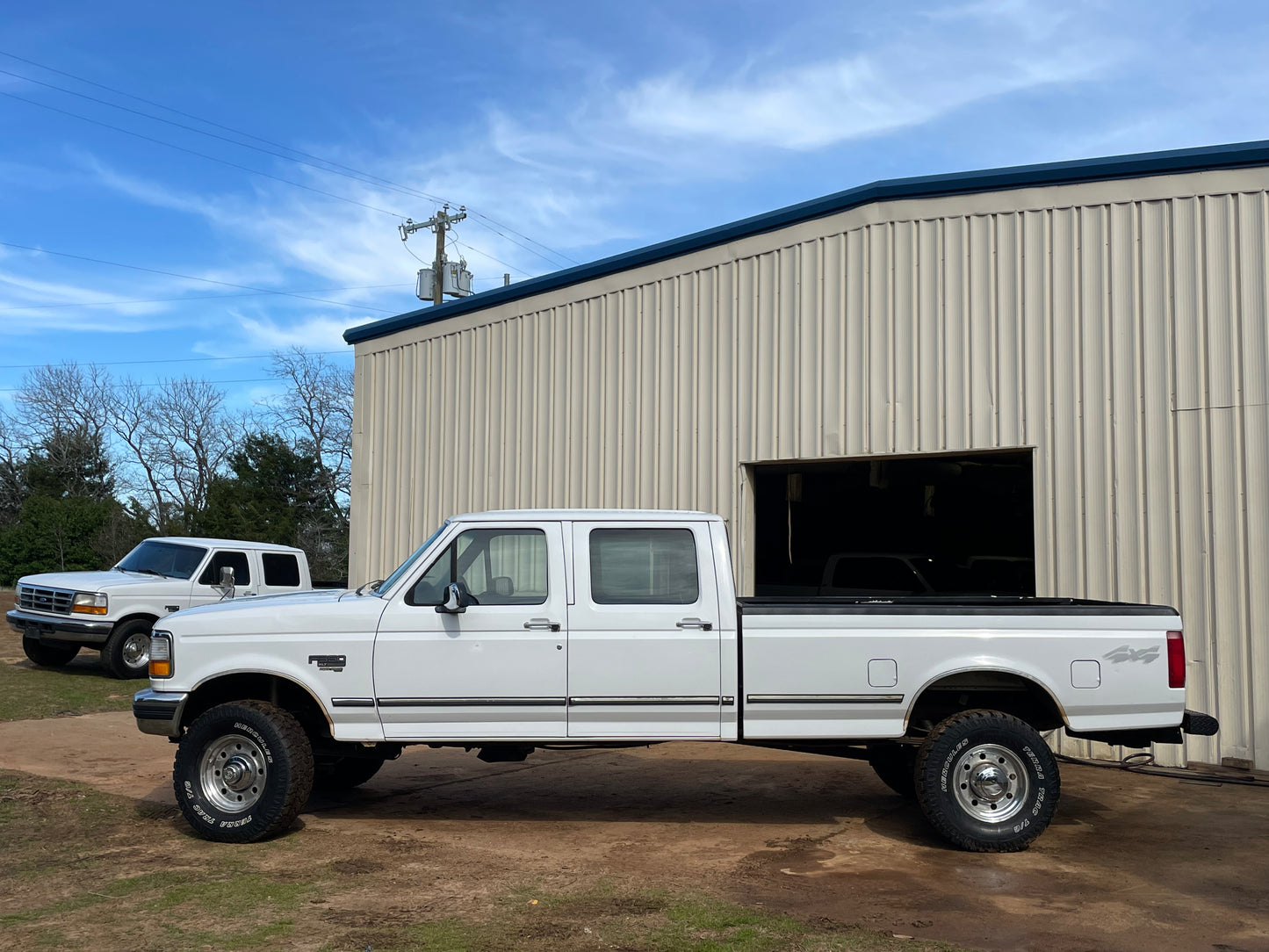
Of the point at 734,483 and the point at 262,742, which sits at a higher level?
the point at 734,483

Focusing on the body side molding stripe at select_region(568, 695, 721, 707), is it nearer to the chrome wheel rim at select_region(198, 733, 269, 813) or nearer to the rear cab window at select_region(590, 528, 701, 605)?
the rear cab window at select_region(590, 528, 701, 605)

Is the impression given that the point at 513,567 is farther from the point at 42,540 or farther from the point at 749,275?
the point at 42,540

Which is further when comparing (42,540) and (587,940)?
(42,540)

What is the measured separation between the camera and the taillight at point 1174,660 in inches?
276

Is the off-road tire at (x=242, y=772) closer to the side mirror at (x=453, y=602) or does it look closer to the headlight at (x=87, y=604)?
the side mirror at (x=453, y=602)

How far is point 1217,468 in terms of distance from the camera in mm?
9688

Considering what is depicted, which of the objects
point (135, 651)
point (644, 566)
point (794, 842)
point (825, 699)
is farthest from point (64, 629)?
point (825, 699)

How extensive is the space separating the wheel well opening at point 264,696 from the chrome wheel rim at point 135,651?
9259mm

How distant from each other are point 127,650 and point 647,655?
11.3 metres

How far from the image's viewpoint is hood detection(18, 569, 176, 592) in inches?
617

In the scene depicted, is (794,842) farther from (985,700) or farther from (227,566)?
(227,566)

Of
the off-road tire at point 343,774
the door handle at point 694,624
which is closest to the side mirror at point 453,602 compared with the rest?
the door handle at point 694,624

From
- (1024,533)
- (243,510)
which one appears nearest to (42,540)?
(243,510)

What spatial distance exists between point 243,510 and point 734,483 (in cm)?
3605
